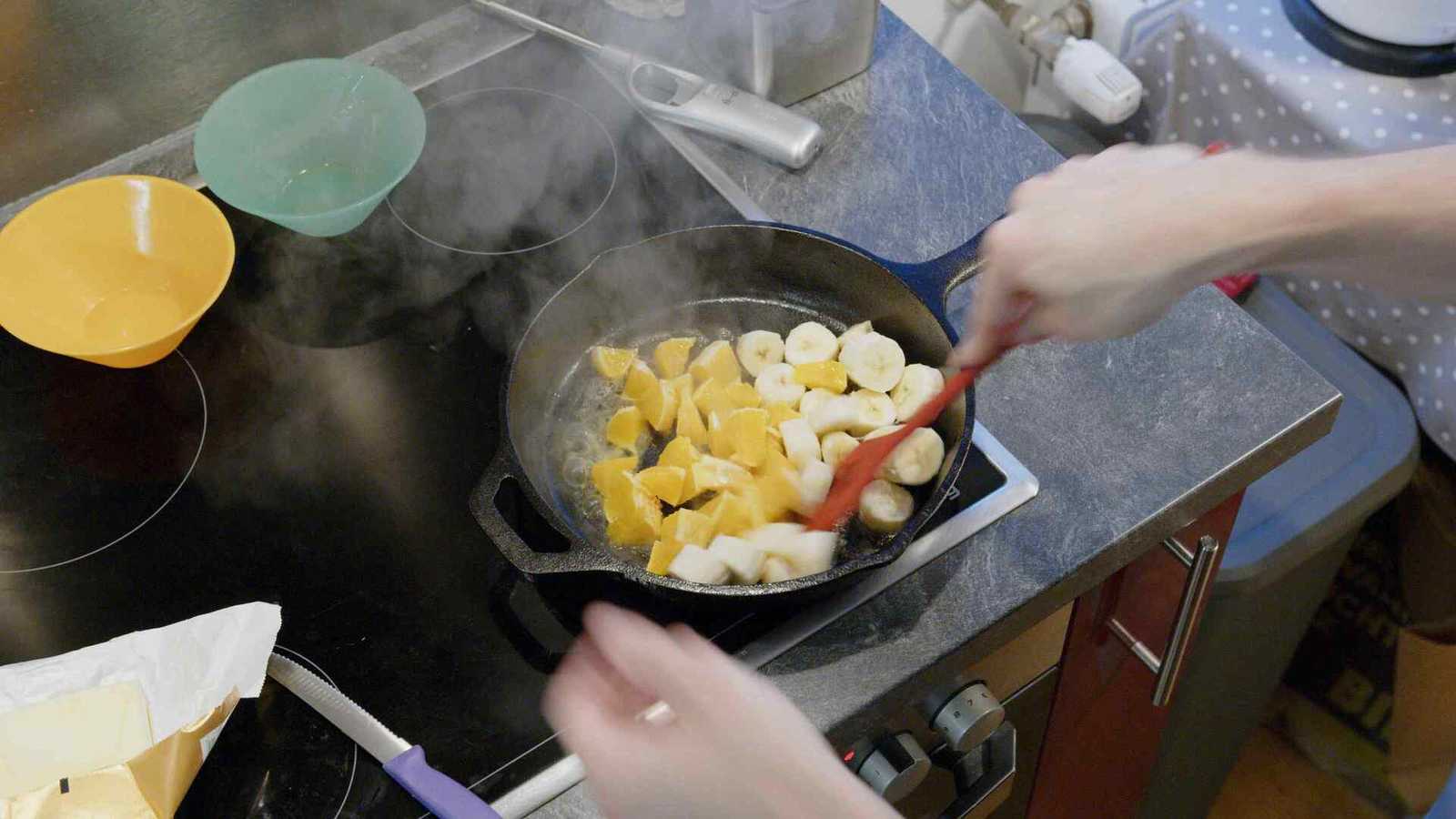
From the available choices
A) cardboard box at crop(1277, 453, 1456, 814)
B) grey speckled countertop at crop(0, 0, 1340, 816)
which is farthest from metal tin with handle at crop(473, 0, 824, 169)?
cardboard box at crop(1277, 453, 1456, 814)

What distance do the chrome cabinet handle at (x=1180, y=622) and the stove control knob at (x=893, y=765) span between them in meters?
0.28

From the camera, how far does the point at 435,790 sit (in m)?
0.81

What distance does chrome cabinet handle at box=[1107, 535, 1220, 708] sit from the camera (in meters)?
1.06

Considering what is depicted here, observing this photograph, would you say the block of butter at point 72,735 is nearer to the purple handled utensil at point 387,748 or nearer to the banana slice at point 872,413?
the purple handled utensil at point 387,748

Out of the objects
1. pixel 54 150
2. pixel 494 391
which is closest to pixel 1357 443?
pixel 494 391

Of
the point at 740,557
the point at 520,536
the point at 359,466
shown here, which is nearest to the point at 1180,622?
the point at 740,557

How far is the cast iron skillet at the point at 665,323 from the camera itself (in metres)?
0.87

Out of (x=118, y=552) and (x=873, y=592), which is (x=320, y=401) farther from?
(x=873, y=592)

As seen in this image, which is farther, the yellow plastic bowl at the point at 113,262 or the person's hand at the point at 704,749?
the yellow plastic bowl at the point at 113,262

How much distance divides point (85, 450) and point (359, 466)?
0.80 ft

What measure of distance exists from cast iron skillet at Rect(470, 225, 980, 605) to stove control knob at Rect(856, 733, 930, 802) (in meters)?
0.16

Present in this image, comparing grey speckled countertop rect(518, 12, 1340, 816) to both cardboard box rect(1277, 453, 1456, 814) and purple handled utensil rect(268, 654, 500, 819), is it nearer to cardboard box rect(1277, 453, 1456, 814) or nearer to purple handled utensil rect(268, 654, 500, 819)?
purple handled utensil rect(268, 654, 500, 819)

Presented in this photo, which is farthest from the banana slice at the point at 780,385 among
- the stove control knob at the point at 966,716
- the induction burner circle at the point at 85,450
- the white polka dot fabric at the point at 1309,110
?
the white polka dot fabric at the point at 1309,110

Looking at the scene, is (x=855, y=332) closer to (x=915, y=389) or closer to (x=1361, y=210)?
(x=915, y=389)
